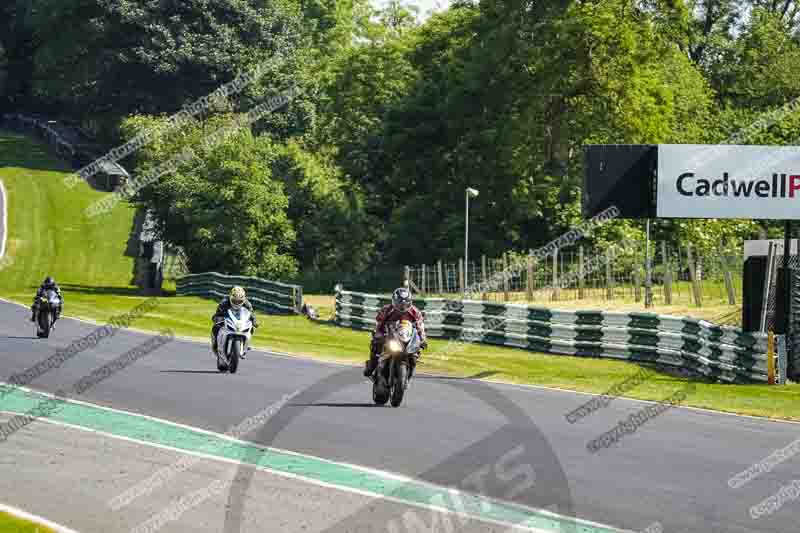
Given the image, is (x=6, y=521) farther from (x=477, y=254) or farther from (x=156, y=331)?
(x=477, y=254)

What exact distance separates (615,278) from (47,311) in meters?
24.8

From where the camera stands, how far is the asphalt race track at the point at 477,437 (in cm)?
1187

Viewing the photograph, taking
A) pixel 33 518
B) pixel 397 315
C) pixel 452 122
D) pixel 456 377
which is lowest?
pixel 456 377

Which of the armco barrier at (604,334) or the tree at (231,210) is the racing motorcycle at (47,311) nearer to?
the armco barrier at (604,334)

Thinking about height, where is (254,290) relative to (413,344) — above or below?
below

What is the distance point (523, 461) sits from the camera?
45.8 feet

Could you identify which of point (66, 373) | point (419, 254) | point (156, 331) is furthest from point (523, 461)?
point (419, 254)

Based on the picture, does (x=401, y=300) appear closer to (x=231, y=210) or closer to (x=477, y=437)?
(x=477, y=437)

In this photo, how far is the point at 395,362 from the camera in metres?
18.4

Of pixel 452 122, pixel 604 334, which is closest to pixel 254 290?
pixel 452 122

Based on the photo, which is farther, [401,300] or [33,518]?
[401,300]

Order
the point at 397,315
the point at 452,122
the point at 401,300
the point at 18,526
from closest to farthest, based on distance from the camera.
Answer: the point at 18,526, the point at 401,300, the point at 397,315, the point at 452,122

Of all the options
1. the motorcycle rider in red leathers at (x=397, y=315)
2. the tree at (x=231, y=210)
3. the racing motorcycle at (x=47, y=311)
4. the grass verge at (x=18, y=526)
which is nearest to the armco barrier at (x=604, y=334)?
the motorcycle rider in red leathers at (x=397, y=315)

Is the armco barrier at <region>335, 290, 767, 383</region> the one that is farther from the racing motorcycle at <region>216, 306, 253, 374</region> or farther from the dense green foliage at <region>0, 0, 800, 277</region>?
the dense green foliage at <region>0, 0, 800, 277</region>
